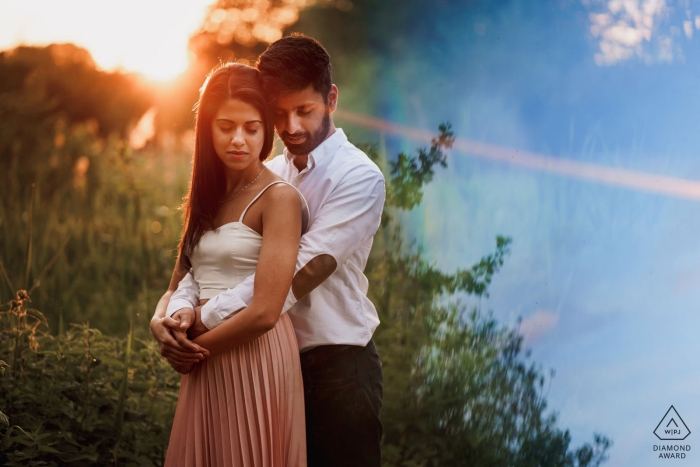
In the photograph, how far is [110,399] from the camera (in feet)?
9.96

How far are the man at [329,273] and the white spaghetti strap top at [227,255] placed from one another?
3.7 inches

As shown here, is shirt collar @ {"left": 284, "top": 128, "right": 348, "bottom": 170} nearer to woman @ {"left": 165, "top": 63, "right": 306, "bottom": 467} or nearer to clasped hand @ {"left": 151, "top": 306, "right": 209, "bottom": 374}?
woman @ {"left": 165, "top": 63, "right": 306, "bottom": 467}

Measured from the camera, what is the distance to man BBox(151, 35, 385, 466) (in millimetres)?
2178

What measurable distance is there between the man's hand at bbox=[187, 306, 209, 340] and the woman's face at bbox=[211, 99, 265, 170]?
42cm

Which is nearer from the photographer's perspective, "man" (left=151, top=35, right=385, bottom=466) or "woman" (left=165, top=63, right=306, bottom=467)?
"woman" (left=165, top=63, right=306, bottom=467)

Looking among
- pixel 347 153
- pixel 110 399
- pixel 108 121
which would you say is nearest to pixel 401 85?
pixel 347 153

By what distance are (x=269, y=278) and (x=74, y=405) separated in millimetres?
1431

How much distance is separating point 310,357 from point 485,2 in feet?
7.57

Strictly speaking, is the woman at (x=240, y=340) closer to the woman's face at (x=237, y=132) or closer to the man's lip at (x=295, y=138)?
the woman's face at (x=237, y=132)

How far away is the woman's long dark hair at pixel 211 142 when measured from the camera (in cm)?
210

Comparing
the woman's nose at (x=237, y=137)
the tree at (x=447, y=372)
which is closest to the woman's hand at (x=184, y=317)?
the woman's nose at (x=237, y=137)

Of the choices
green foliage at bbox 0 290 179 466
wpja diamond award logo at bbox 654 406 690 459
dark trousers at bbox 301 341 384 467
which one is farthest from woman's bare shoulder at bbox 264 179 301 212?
wpja diamond award logo at bbox 654 406 690 459

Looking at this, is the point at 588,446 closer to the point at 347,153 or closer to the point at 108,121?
the point at 347,153

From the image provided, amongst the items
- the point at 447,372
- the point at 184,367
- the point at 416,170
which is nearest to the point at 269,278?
the point at 184,367
